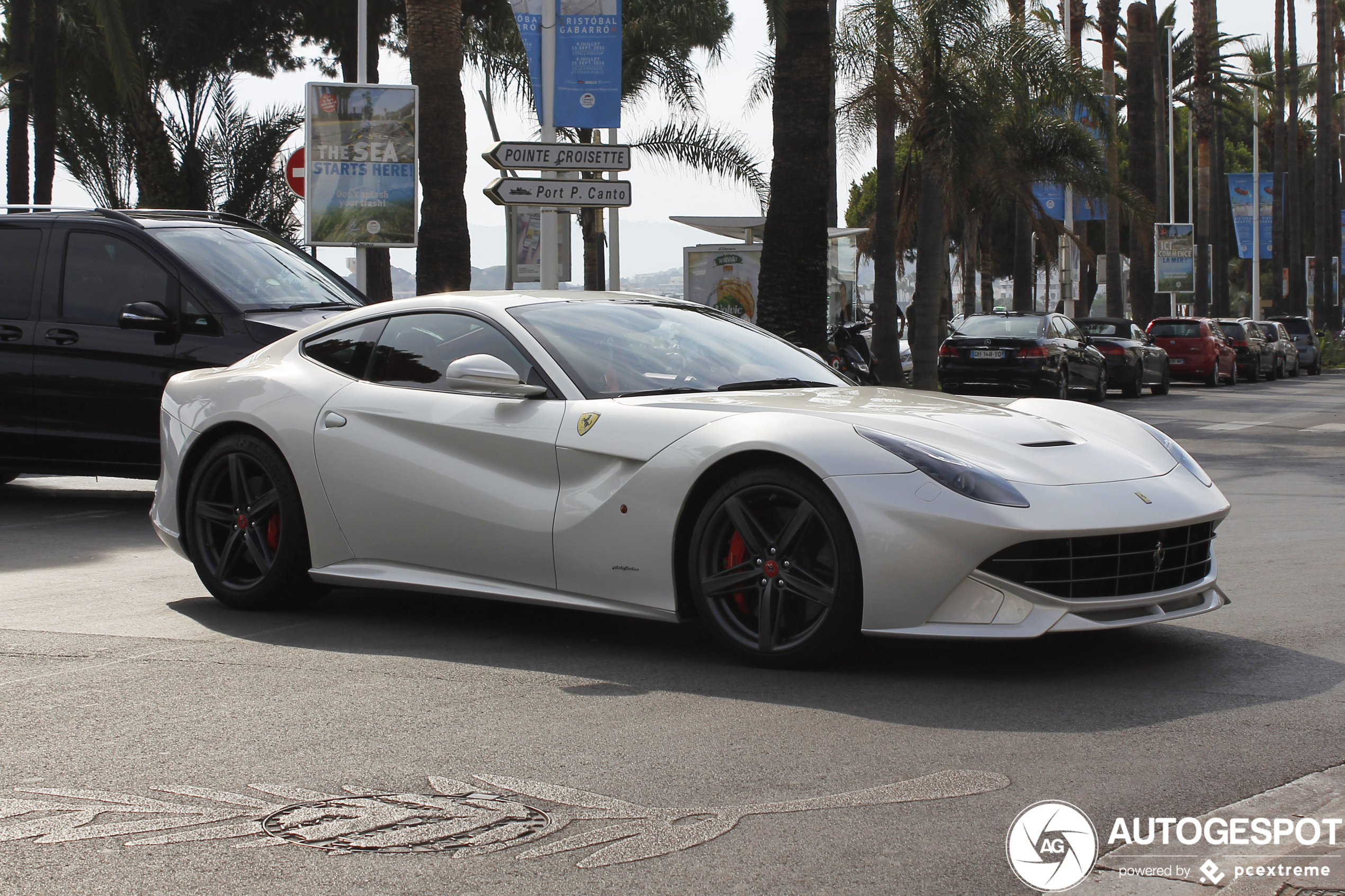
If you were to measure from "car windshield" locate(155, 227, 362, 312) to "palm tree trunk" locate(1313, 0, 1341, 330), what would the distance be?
174 feet

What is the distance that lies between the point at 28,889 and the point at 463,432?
2952 millimetres

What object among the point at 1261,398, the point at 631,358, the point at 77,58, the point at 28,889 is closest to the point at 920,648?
the point at 631,358

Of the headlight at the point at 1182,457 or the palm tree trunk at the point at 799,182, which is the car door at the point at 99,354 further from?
the palm tree trunk at the point at 799,182

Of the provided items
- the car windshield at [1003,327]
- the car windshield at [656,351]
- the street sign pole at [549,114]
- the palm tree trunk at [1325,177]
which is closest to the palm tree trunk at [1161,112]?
the palm tree trunk at [1325,177]

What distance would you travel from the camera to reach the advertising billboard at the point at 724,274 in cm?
2645

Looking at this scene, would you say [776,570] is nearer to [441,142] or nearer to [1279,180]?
[441,142]

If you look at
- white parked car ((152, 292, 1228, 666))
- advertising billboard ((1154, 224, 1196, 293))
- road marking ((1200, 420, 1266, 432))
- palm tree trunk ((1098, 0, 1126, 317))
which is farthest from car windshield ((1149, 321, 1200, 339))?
white parked car ((152, 292, 1228, 666))

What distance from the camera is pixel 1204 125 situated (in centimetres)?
5422

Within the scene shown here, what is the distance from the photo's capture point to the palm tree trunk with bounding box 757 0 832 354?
1608cm

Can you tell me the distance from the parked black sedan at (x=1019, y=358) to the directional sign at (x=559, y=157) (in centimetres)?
1195

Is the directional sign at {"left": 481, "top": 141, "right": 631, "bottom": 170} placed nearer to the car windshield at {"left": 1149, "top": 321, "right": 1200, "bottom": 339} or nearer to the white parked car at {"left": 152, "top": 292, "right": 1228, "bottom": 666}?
the white parked car at {"left": 152, "top": 292, "right": 1228, "bottom": 666}

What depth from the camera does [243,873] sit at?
3.35 m

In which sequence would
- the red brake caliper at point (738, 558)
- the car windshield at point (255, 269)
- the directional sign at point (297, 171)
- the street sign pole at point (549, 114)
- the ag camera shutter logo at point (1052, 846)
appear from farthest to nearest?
the directional sign at point (297, 171) → the street sign pole at point (549, 114) → the car windshield at point (255, 269) → the red brake caliper at point (738, 558) → the ag camera shutter logo at point (1052, 846)

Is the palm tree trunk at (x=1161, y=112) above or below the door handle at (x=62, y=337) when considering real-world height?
above
